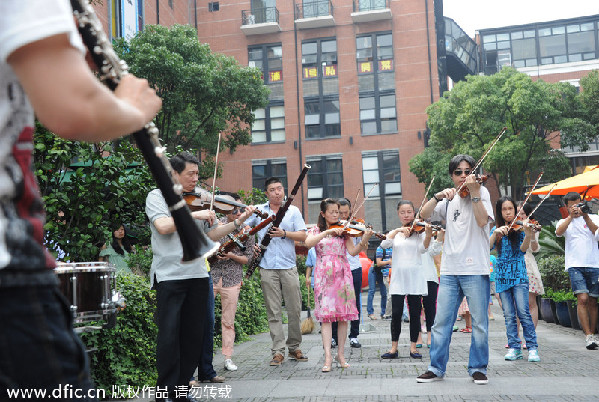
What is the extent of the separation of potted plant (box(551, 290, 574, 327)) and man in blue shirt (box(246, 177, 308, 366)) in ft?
19.0

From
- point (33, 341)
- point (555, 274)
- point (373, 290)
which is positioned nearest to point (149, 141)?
point (33, 341)

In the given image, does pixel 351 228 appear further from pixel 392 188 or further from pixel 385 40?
pixel 385 40

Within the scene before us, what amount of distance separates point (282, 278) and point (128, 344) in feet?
9.04

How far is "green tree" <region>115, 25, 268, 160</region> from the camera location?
25.2m

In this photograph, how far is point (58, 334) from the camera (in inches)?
62.4

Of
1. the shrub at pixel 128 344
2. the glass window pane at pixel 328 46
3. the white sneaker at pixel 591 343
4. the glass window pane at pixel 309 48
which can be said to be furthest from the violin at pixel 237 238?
the glass window pane at pixel 309 48

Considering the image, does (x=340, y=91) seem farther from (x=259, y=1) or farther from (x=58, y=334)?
(x=58, y=334)

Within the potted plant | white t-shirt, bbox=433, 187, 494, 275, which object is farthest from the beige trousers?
the potted plant

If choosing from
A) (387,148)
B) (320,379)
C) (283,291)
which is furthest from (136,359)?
(387,148)

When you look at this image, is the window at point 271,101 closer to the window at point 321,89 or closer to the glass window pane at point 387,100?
the window at point 321,89

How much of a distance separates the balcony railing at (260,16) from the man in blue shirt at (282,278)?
1365 inches

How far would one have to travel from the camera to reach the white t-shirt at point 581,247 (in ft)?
31.0

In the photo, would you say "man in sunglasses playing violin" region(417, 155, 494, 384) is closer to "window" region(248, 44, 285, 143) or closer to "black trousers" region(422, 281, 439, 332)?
"black trousers" region(422, 281, 439, 332)

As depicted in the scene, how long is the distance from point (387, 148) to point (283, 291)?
3204 cm
